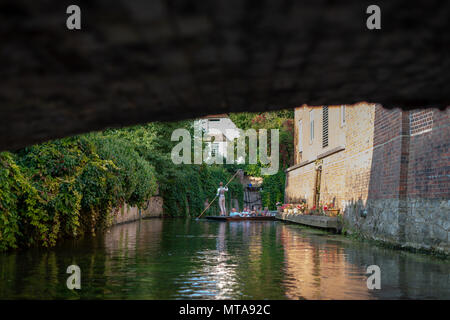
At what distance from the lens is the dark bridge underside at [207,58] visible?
140 centimetres

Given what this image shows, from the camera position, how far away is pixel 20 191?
841 cm

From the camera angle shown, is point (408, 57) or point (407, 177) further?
point (407, 177)

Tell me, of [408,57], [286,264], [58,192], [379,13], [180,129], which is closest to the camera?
[379,13]

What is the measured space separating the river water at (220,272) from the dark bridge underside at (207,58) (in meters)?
3.27

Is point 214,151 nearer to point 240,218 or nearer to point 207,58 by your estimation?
point 240,218

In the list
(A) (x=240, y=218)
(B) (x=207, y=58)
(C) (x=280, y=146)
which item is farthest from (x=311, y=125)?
(B) (x=207, y=58)

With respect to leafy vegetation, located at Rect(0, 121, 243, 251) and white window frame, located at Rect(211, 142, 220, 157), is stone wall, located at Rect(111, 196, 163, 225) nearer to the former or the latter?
leafy vegetation, located at Rect(0, 121, 243, 251)

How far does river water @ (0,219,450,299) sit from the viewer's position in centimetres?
515

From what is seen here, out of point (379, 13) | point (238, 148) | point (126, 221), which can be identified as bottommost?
point (126, 221)

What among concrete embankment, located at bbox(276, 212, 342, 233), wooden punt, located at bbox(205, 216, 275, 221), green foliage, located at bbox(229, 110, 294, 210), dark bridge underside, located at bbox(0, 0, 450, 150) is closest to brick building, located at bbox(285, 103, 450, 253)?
concrete embankment, located at bbox(276, 212, 342, 233)

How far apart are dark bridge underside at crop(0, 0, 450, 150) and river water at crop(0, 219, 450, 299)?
3273 mm
